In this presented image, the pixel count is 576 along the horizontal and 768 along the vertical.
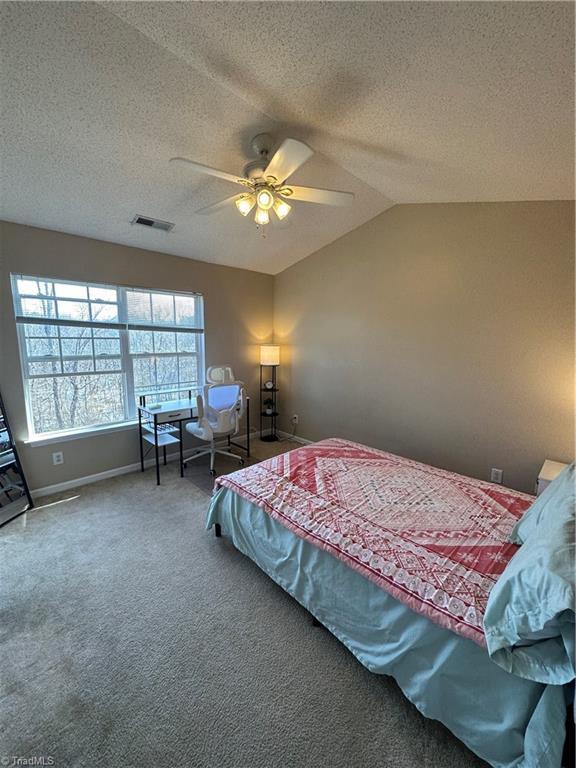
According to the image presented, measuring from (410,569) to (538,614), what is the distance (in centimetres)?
49

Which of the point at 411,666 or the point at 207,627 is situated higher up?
the point at 411,666

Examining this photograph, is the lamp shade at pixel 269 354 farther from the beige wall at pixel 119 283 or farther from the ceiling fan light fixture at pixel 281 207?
the ceiling fan light fixture at pixel 281 207

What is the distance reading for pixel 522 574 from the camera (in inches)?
38.6

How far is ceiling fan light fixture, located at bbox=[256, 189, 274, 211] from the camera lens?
1894 millimetres

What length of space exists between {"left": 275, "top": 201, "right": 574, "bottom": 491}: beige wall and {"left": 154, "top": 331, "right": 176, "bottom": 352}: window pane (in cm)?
177

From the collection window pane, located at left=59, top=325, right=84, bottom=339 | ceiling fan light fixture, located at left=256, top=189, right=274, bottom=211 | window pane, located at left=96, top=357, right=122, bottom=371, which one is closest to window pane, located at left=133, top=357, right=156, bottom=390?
window pane, located at left=96, top=357, right=122, bottom=371

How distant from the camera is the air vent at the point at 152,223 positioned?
277 centimetres

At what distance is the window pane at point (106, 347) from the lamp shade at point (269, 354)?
1.80 metres

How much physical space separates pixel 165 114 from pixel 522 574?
8.95 feet

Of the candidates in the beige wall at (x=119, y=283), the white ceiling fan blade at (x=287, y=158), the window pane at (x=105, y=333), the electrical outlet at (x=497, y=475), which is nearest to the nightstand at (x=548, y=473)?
the electrical outlet at (x=497, y=475)

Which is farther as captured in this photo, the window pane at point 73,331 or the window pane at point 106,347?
the window pane at point 106,347

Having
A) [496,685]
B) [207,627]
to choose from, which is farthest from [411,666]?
[207,627]

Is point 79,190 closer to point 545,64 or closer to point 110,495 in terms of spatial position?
point 110,495

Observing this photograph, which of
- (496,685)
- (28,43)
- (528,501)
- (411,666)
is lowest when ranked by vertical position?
(411,666)
